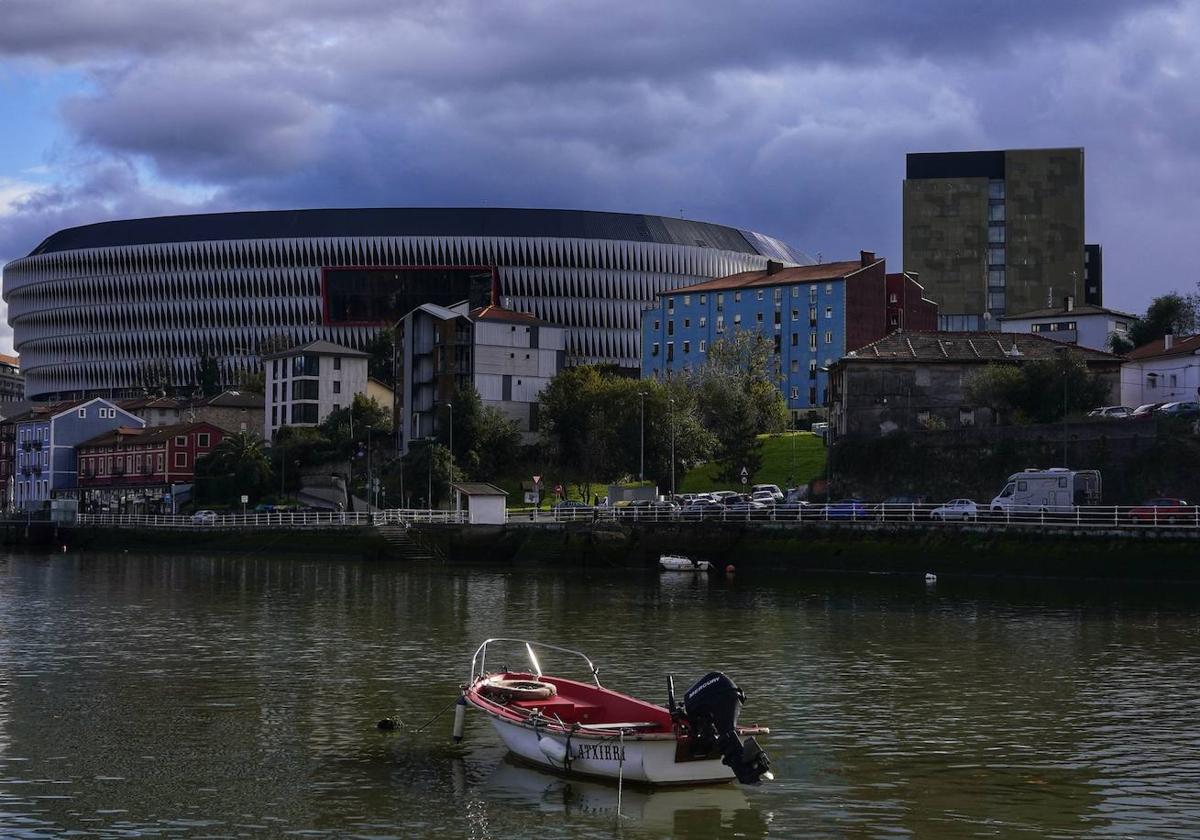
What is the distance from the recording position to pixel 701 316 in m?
194

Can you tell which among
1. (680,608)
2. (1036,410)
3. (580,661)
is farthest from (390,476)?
(580,661)

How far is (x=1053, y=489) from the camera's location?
9156 centimetres

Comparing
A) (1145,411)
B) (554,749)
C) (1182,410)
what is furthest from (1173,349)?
(554,749)

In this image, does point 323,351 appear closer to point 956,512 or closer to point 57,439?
point 57,439

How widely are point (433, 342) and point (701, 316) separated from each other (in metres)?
42.9

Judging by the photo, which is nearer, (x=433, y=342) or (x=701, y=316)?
(x=433, y=342)

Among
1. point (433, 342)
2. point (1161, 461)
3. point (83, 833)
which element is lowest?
point (83, 833)

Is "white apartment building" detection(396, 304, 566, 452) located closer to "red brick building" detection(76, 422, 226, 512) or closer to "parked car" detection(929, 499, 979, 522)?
"red brick building" detection(76, 422, 226, 512)

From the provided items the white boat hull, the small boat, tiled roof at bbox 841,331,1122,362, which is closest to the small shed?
the small boat

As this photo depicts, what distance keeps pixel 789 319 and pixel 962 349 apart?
55.9 metres

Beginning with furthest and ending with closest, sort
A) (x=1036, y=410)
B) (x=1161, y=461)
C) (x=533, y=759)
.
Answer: (x=1036, y=410) < (x=1161, y=461) < (x=533, y=759)

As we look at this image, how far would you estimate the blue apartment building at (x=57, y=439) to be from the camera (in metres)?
190

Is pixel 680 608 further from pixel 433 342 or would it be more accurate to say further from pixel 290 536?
pixel 433 342

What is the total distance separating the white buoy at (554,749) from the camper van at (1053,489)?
6210 centimetres
